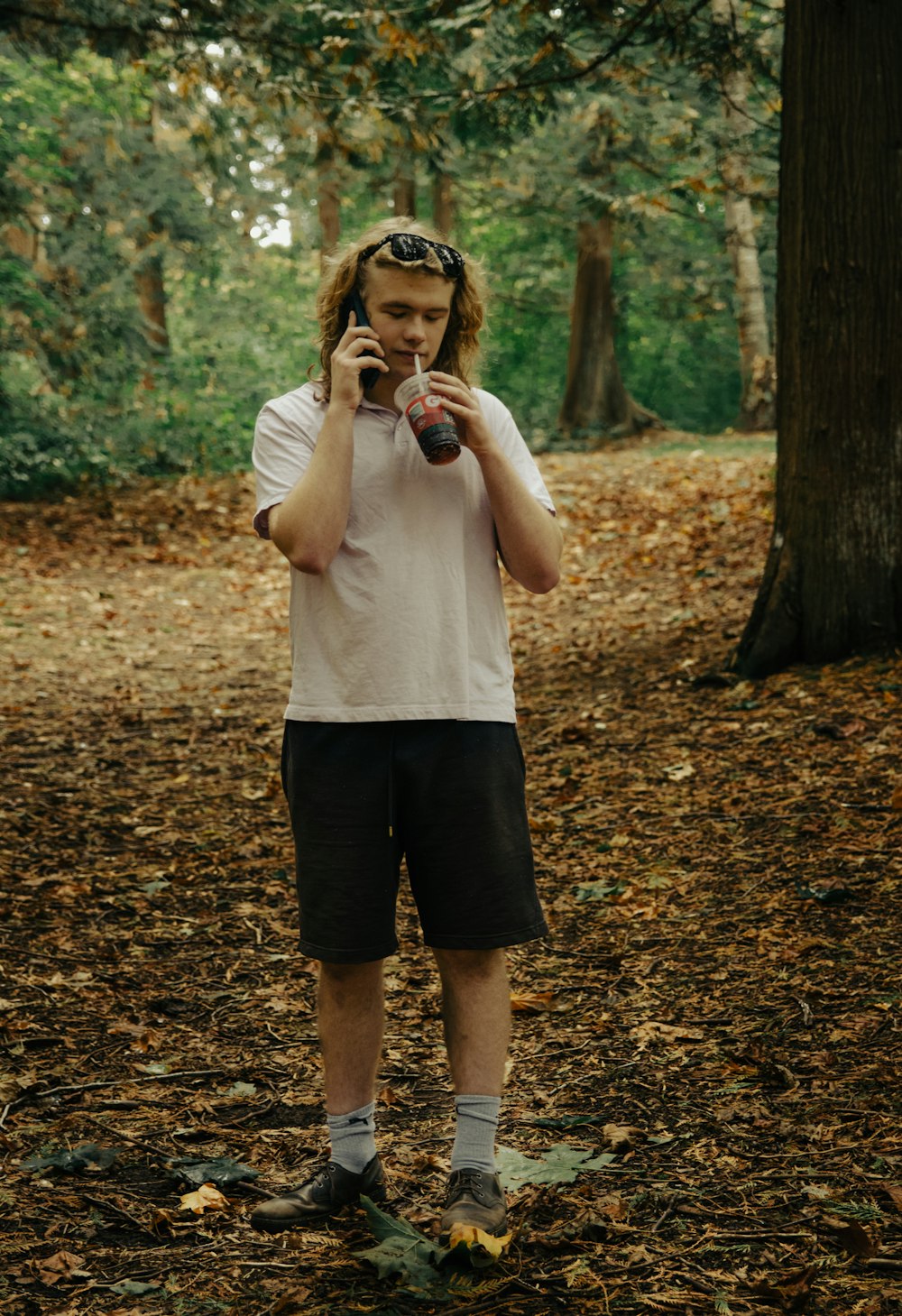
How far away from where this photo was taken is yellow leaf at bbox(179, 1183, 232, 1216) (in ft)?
9.75

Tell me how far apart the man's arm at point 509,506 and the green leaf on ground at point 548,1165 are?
1.42m

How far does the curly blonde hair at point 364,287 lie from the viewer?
9.33 ft

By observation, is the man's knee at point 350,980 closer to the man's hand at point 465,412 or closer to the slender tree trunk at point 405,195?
the man's hand at point 465,412

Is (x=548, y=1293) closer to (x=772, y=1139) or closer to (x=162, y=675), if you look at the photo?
(x=772, y=1139)

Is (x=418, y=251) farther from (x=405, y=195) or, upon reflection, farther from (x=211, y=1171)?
(x=405, y=195)

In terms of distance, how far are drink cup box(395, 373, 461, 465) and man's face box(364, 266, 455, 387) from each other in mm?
127

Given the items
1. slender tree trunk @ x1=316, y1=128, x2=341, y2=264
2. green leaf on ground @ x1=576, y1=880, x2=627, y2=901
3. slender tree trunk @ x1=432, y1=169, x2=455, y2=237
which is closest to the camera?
green leaf on ground @ x1=576, y1=880, x2=627, y2=901

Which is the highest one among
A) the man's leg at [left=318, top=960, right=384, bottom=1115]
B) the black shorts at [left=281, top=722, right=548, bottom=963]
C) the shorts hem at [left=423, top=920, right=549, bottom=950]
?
the black shorts at [left=281, top=722, right=548, bottom=963]

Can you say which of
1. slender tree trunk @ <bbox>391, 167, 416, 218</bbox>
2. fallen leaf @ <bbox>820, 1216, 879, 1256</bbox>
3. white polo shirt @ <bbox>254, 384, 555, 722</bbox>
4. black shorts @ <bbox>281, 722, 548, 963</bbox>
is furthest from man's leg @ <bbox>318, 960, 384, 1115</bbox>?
slender tree trunk @ <bbox>391, 167, 416, 218</bbox>

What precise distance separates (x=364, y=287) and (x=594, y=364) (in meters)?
20.9

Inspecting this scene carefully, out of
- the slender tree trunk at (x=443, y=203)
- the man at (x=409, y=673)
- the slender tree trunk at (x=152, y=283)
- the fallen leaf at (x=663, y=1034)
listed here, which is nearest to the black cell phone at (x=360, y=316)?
the man at (x=409, y=673)

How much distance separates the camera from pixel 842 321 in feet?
21.2

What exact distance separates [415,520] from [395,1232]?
1549mm

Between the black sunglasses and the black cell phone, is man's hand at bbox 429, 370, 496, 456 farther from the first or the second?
the black sunglasses
